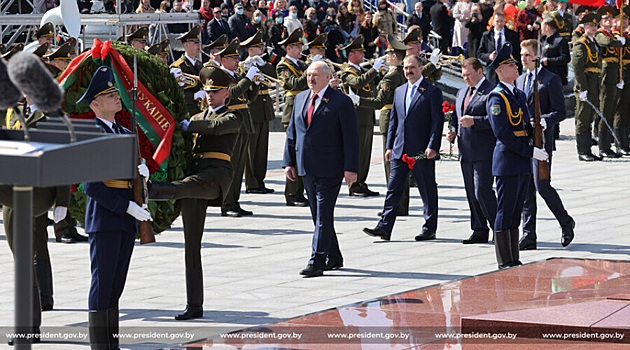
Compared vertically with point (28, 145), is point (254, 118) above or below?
below

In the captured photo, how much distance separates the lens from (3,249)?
11922mm

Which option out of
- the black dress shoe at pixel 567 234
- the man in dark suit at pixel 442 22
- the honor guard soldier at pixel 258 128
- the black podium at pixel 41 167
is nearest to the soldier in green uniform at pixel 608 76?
the honor guard soldier at pixel 258 128

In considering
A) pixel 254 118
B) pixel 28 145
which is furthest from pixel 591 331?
pixel 254 118

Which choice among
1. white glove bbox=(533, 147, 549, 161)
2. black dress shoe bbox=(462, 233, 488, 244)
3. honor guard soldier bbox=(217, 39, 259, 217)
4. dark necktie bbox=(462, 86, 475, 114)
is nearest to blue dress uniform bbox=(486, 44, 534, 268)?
white glove bbox=(533, 147, 549, 161)

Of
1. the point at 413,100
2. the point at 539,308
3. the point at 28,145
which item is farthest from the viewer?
the point at 413,100

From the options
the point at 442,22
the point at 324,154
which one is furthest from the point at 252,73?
the point at 442,22

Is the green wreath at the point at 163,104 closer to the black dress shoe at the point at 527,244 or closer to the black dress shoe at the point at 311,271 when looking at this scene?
the black dress shoe at the point at 311,271

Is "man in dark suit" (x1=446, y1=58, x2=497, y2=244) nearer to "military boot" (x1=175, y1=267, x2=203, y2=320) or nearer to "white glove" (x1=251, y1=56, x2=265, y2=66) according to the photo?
"military boot" (x1=175, y1=267, x2=203, y2=320)

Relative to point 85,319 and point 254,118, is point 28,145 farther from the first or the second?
point 254,118

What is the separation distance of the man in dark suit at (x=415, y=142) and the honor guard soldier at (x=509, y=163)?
75.9 inches

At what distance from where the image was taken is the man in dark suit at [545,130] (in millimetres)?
11603

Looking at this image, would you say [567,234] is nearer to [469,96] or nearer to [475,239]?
[475,239]

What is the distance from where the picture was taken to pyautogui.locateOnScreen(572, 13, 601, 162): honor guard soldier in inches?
731

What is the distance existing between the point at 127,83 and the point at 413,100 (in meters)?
4.94
